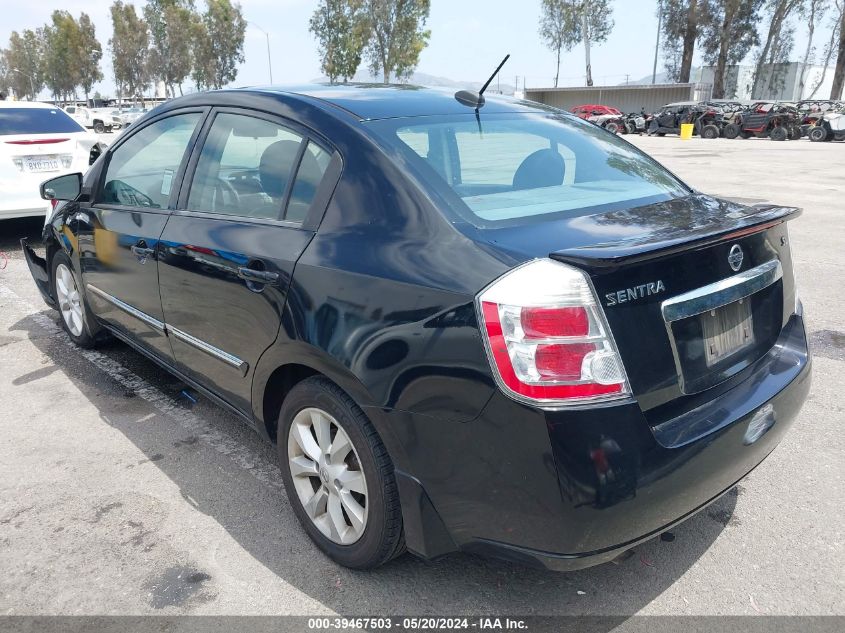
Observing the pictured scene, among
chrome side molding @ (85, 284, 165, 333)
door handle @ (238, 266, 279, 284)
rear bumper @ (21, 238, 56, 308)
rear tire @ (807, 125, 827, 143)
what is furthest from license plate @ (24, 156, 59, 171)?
rear tire @ (807, 125, 827, 143)

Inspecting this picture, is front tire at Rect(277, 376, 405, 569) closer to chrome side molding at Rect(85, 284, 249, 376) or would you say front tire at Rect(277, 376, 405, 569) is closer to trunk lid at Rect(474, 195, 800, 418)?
chrome side molding at Rect(85, 284, 249, 376)

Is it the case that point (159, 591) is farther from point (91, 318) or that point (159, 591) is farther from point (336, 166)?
point (91, 318)

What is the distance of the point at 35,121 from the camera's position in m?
8.55

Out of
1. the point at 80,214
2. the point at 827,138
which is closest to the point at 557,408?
the point at 80,214

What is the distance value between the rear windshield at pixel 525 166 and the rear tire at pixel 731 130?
1272 inches

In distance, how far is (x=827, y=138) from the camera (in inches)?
1150

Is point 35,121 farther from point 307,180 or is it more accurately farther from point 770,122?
point 770,122

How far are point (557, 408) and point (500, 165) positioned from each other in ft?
4.33

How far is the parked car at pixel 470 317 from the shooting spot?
1865mm

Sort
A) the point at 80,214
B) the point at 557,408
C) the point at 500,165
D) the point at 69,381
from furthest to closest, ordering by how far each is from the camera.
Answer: the point at 69,381 < the point at 80,214 < the point at 500,165 < the point at 557,408

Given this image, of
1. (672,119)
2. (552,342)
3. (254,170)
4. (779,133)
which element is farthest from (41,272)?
(672,119)

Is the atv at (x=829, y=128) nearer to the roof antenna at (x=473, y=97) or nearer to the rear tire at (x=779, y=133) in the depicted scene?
the rear tire at (x=779, y=133)

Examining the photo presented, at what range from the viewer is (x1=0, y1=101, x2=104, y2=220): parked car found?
792 cm

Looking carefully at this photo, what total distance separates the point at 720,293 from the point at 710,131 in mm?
34189
